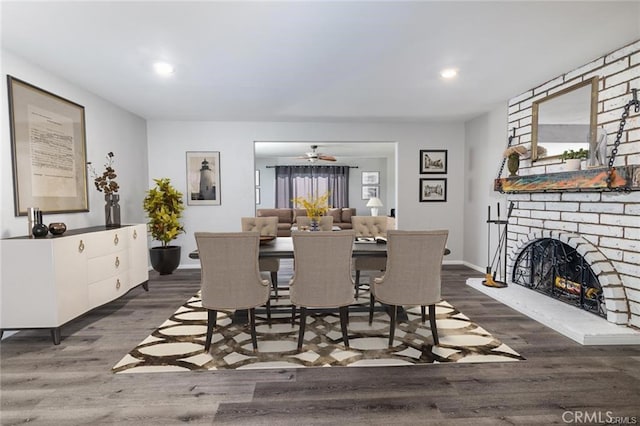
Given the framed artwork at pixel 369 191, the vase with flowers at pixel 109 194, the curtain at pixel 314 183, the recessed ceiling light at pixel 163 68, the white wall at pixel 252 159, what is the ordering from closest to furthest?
the recessed ceiling light at pixel 163 68 → the vase with flowers at pixel 109 194 → the white wall at pixel 252 159 → the curtain at pixel 314 183 → the framed artwork at pixel 369 191

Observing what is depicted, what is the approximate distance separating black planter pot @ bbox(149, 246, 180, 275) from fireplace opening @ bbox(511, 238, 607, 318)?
15.6 feet

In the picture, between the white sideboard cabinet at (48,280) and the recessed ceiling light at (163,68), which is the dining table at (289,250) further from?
the recessed ceiling light at (163,68)

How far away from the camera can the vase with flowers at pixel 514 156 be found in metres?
3.97

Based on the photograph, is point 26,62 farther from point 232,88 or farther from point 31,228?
point 232,88

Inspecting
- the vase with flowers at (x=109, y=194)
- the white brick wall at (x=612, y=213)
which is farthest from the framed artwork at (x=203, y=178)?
the white brick wall at (x=612, y=213)

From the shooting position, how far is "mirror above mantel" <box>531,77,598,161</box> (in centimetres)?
312

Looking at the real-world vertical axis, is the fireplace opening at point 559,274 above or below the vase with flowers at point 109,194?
below

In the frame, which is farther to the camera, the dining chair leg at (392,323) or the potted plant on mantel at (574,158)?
the potted plant on mantel at (574,158)

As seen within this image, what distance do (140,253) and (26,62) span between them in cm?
220

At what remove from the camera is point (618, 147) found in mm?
2857

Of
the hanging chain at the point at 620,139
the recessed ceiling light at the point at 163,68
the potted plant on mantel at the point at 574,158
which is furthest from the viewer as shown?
the potted plant on mantel at the point at 574,158

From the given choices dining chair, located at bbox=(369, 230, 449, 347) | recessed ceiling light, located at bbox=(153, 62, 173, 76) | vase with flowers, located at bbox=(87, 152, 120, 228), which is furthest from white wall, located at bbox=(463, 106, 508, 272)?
vase with flowers, located at bbox=(87, 152, 120, 228)

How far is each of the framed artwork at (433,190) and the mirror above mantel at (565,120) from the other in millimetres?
1870

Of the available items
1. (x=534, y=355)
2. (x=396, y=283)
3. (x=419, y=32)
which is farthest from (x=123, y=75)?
(x=534, y=355)
